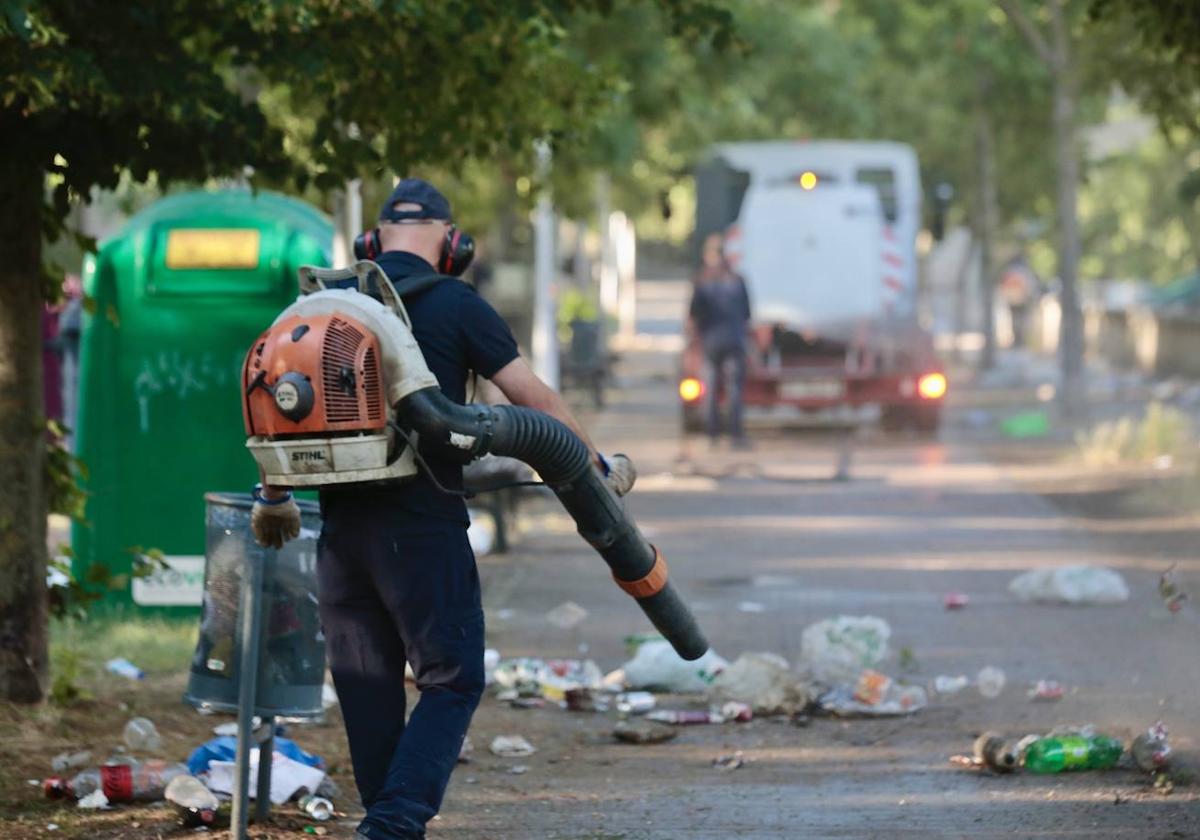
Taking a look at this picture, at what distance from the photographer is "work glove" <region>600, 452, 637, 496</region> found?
5.53 metres

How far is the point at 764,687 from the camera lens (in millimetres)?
8477

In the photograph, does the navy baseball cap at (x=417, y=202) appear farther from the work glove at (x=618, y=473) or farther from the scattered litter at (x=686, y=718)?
the scattered litter at (x=686, y=718)

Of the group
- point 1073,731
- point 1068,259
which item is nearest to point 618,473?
point 1073,731

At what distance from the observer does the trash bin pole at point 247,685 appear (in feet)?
19.4

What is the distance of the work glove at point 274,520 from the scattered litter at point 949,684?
3905mm

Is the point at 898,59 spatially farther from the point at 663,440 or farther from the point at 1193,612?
the point at 1193,612

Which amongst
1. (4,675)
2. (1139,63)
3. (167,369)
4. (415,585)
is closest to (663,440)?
(1139,63)

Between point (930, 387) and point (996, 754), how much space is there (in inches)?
627

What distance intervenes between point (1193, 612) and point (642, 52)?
1377cm

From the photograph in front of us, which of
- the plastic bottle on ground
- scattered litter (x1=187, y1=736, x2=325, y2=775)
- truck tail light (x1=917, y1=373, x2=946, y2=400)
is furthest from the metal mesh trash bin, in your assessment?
truck tail light (x1=917, y1=373, x2=946, y2=400)

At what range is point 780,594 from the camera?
1166 cm

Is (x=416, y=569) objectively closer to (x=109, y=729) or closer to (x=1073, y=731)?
(x=109, y=729)

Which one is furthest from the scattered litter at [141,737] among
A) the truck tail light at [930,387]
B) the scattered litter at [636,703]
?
the truck tail light at [930,387]

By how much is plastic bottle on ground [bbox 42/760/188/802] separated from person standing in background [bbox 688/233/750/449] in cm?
1412
